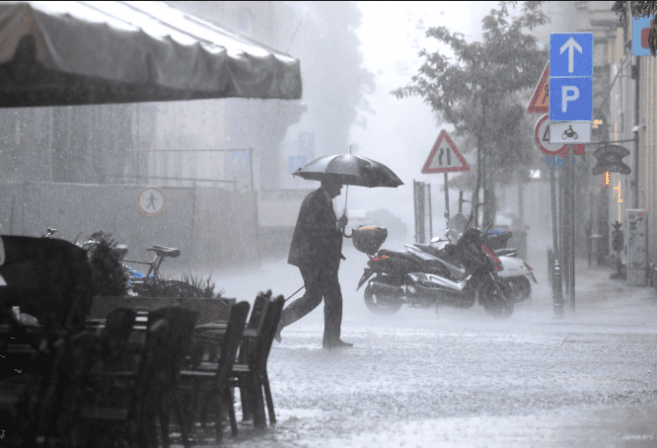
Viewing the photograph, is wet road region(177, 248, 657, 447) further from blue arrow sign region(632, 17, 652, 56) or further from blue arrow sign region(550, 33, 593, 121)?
blue arrow sign region(632, 17, 652, 56)

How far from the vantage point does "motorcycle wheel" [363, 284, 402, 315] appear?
15195mm

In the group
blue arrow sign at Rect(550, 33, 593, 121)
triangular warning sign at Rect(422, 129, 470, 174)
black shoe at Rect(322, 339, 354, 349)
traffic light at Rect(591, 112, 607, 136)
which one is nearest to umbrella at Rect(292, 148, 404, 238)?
black shoe at Rect(322, 339, 354, 349)

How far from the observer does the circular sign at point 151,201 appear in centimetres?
2231

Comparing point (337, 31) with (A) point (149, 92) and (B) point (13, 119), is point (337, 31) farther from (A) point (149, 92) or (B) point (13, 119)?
(A) point (149, 92)

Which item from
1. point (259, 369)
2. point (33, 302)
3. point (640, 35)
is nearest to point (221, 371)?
point (259, 369)

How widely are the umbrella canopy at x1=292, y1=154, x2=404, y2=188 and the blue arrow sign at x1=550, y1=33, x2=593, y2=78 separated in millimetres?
3876

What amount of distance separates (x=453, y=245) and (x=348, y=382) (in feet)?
23.4

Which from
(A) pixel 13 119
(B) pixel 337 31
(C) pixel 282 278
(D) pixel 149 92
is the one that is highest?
(B) pixel 337 31

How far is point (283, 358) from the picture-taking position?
10.1 metres

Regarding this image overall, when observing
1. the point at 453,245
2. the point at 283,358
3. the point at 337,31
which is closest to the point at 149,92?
the point at 283,358

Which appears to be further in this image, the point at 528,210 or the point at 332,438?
the point at 528,210

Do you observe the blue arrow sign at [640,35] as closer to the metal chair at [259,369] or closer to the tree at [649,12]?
the tree at [649,12]

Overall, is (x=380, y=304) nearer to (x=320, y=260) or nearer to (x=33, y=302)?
(x=320, y=260)

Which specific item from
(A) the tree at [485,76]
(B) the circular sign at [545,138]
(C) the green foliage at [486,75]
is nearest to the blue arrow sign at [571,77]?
(B) the circular sign at [545,138]
